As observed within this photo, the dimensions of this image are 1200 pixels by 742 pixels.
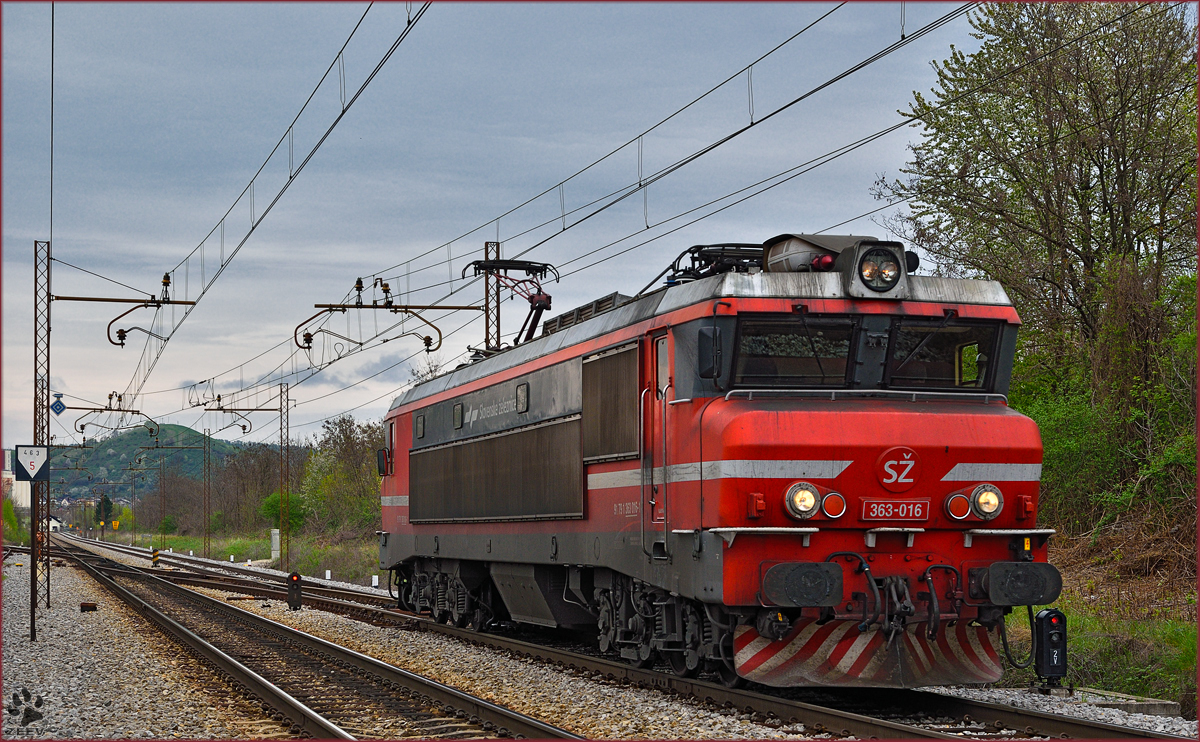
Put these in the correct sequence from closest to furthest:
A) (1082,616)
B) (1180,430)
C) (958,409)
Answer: (958,409) → (1082,616) → (1180,430)

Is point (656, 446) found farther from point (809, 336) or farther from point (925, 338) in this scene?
point (925, 338)

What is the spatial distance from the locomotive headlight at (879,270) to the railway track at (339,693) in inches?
197

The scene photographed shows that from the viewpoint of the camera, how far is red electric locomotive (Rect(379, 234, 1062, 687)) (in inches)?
425

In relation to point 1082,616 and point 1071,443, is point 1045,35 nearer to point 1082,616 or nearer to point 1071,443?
point 1071,443

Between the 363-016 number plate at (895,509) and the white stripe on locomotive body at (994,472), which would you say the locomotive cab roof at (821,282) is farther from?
the 363-016 number plate at (895,509)

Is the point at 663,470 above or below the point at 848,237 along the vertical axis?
below

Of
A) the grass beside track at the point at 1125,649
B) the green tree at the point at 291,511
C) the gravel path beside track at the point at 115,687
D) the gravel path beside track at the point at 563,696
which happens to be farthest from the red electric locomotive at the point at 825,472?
the green tree at the point at 291,511

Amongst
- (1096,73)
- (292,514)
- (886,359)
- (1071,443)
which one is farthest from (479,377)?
(292,514)

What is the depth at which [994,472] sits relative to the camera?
36.9ft

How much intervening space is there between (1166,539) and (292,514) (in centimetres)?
6665

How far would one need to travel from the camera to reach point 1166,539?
776 inches

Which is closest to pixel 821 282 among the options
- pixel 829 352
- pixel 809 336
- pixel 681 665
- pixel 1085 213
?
pixel 809 336

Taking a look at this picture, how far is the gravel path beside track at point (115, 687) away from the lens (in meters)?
11.6

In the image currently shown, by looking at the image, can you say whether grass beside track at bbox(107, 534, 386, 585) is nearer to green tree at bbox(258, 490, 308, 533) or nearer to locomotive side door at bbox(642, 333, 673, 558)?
green tree at bbox(258, 490, 308, 533)
